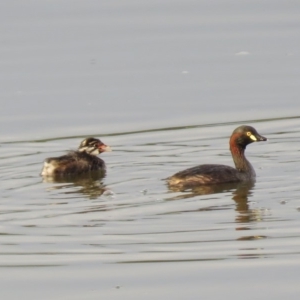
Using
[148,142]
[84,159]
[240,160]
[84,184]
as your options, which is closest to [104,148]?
[84,159]

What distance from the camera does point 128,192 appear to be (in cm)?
1124

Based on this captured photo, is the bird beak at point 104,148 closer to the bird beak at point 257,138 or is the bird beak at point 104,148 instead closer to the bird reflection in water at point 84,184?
the bird reflection in water at point 84,184

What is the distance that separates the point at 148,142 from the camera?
13.4 meters

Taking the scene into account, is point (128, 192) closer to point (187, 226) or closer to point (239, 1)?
point (187, 226)

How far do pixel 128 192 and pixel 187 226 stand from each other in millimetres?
1820

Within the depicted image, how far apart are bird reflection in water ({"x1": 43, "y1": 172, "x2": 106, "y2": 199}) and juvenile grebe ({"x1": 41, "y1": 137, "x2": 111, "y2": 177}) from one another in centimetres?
9

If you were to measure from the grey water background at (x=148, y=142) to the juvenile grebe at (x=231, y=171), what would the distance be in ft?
0.64

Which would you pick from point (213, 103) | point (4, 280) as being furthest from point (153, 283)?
point (213, 103)

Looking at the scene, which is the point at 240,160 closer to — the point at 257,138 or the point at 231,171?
the point at 231,171

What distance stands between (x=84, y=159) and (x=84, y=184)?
714 millimetres

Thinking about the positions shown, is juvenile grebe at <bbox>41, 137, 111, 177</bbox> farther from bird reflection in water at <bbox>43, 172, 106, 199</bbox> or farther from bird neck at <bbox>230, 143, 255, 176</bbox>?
bird neck at <bbox>230, 143, 255, 176</bbox>

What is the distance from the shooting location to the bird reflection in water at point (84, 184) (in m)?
11.7

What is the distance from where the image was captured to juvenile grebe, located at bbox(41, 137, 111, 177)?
Result: 12.8 metres

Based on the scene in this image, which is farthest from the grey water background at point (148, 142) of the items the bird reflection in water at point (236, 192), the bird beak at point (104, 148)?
the bird beak at point (104, 148)
